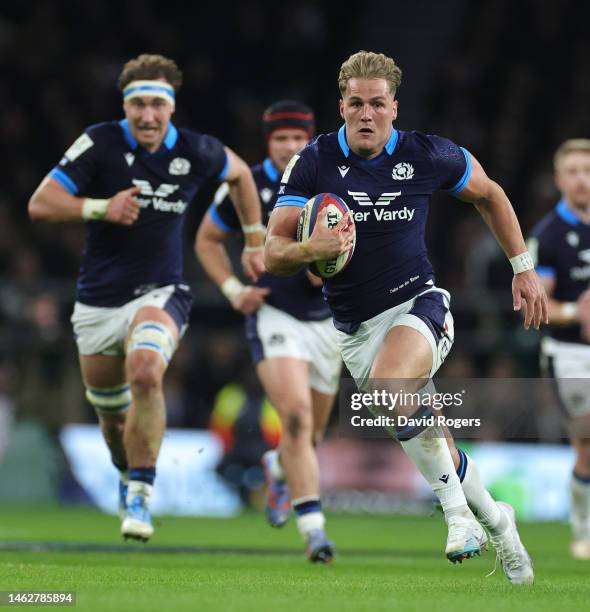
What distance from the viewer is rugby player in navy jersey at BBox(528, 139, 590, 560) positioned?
34.2 ft

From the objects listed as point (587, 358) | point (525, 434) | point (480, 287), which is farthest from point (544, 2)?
point (587, 358)

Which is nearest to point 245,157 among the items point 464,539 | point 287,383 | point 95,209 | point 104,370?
point 104,370

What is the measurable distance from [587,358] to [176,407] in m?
6.97

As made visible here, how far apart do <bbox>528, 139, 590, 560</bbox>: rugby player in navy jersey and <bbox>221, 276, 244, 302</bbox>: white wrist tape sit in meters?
2.28

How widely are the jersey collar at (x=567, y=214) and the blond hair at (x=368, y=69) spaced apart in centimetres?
384

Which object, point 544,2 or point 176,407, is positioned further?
point 544,2

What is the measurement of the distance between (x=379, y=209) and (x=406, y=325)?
63cm

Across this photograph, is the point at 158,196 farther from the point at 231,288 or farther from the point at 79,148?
the point at 231,288

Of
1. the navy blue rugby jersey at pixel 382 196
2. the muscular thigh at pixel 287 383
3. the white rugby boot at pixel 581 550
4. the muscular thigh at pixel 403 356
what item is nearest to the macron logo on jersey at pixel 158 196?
the muscular thigh at pixel 287 383

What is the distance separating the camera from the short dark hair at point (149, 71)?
9180 millimetres

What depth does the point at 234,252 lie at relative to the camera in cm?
1884

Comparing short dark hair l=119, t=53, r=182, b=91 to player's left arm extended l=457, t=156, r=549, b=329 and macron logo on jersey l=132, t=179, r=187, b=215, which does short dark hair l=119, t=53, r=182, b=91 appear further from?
player's left arm extended l=457, t=156, r=549, b=329

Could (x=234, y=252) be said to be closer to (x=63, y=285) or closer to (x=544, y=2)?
(x=63, y=285)

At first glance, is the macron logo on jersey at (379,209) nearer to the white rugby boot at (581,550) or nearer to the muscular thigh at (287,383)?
the muscular thigh at (287,383)
